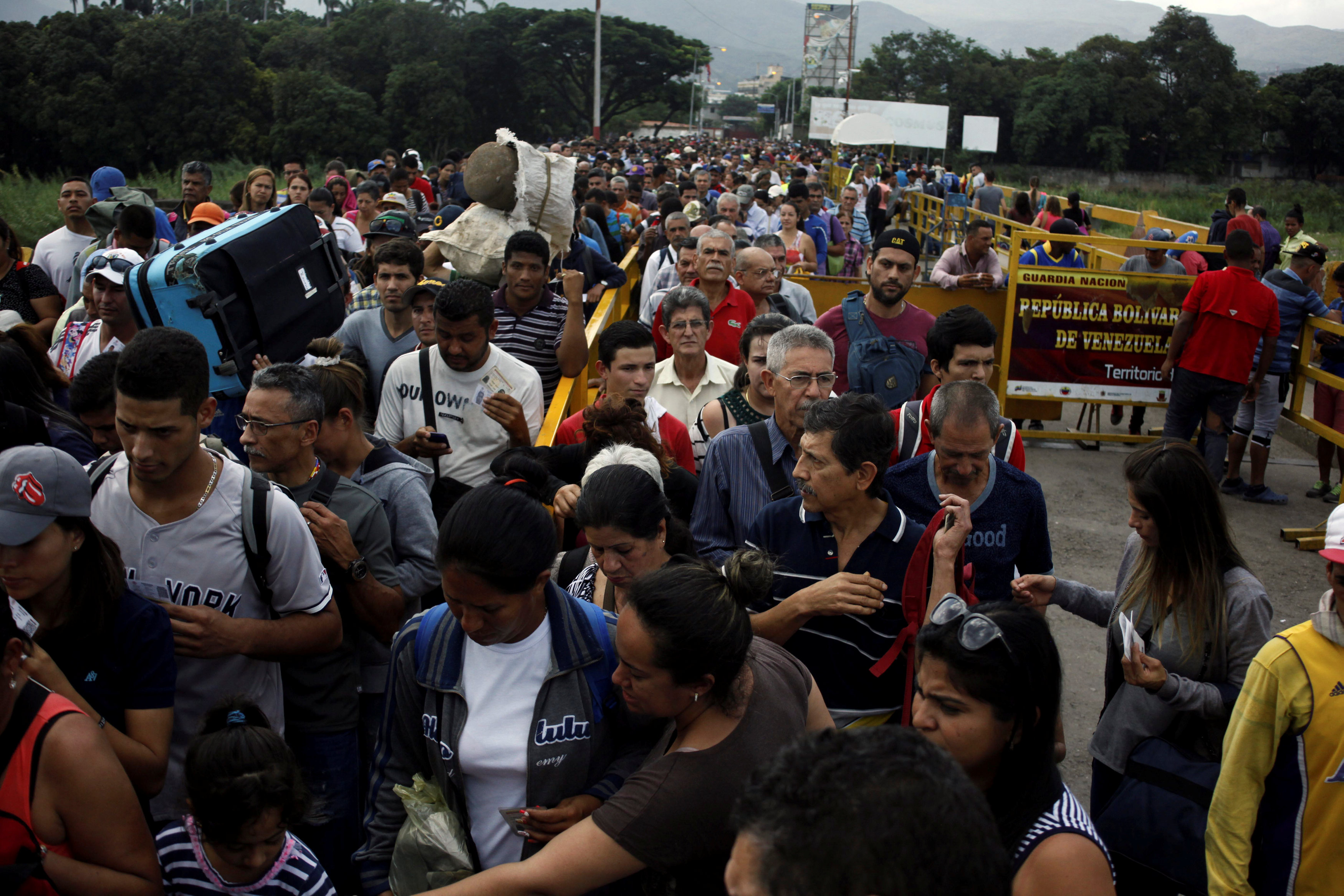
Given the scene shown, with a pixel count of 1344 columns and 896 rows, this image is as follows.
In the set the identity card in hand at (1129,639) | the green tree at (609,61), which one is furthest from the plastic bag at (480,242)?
the green tree at (609,61)

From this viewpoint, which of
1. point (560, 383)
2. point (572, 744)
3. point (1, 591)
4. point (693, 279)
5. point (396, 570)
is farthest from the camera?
point (693, 279)

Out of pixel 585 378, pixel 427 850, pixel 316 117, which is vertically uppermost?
pixel 316 117

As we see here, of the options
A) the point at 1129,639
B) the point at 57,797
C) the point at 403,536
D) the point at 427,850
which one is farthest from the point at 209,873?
the point at 1129,639

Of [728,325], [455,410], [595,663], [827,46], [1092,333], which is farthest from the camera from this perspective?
[827,46]

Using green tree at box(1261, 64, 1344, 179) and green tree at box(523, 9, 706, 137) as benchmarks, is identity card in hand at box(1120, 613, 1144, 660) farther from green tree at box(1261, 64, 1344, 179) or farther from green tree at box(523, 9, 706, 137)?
green tree at box(523, 9, 706, 137)

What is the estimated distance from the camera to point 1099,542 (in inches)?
306

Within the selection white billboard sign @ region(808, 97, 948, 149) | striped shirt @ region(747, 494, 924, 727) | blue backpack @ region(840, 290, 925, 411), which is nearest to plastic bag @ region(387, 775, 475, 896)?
striped shirt @ region(747, 494, 924, 727)

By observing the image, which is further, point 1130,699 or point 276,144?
point 276,144

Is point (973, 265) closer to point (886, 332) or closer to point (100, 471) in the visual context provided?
point (886, 332)

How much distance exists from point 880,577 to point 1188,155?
65708 millimetres

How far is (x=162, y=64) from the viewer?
112 ft

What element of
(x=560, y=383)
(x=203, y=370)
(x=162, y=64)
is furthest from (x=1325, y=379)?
(x=162, y=64)

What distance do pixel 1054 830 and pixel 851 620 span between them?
120 cm

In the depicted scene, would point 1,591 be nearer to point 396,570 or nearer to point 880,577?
point 396,570
